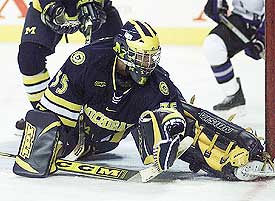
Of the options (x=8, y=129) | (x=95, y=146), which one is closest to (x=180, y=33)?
(x=8, y=129)

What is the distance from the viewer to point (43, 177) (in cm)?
261

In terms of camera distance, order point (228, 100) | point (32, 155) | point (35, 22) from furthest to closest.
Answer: point (228, 100) → point (35, 22) → point (32, 155)

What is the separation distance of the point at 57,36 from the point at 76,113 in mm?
647

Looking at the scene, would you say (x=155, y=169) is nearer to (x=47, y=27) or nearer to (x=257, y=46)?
(x=47, y=27)

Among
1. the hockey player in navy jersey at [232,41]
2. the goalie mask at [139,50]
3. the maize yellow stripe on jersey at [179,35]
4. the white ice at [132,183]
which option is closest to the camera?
the white ice at [132,183]

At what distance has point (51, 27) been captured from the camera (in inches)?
122

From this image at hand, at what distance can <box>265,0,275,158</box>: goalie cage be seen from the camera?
259 centimetres

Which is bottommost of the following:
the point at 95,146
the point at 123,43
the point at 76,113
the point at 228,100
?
the point at 228,100

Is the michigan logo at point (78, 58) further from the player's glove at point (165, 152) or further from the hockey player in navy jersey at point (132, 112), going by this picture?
the player's glove at point (165, 152)

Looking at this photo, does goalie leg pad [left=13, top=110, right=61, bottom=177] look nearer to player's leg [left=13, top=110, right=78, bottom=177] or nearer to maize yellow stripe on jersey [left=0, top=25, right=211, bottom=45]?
player's leg [left=13, top=110, right=78, bottom=177]

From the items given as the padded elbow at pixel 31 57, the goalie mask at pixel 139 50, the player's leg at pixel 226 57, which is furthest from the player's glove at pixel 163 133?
the player's leg at pixel 226 57

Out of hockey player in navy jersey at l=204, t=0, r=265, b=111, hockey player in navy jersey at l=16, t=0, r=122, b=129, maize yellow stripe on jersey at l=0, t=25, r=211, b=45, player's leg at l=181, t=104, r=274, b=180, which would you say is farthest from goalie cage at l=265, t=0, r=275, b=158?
maize yellow stripe on jersey at l=0, t=25, r=211, b=45

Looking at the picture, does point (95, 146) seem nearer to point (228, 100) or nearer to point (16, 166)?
point (16, 166)

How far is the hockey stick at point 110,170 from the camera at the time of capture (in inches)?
101
